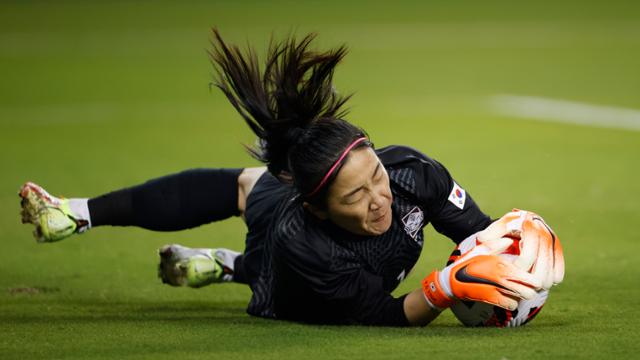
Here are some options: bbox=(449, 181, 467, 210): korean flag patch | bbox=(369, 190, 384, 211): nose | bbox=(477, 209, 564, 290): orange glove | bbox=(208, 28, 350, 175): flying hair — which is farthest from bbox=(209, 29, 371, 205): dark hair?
bbox=(477, 209, 564, 290): orange glove

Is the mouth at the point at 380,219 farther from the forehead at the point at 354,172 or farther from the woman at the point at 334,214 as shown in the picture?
the forehead at the point at 354,172

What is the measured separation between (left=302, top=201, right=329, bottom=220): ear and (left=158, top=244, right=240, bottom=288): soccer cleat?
42.4 inches

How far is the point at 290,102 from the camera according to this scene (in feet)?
16.2

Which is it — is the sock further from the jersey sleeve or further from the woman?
the jersey sleeve

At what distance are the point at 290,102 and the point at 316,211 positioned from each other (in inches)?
17.3

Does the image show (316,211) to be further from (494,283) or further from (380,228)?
(494,283)

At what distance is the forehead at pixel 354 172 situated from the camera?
4652 millimetres


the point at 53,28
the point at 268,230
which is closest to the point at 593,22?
the point at 53,28

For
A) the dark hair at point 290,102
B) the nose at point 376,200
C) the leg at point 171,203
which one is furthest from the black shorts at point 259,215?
the nose at point 376,200

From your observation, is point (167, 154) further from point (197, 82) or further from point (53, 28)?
point (53, 28)

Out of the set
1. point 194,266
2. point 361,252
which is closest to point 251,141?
point 194,266

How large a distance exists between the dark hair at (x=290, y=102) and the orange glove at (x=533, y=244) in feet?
2.04

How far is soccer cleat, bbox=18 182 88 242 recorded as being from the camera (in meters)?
5.49

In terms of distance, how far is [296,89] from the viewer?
496 cm
